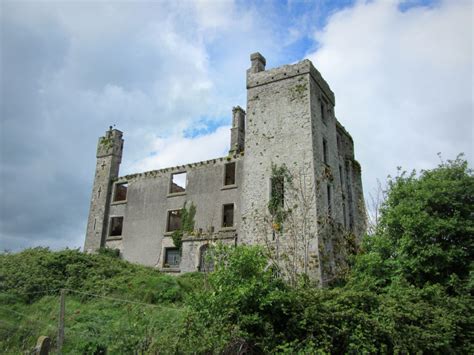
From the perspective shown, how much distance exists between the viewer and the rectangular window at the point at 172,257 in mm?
24791

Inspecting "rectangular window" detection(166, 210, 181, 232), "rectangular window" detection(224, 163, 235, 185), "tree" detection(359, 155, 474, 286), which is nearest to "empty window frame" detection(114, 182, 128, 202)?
"rectangular window" detection(166, 210, 181, 232)

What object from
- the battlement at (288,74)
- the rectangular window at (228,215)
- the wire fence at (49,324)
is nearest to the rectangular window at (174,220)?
the rectangular window at (228,215)

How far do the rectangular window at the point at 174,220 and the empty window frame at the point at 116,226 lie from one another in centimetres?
466

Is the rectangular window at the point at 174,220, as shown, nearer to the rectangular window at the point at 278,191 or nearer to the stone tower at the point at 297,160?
the stone tower at the point at 297,160

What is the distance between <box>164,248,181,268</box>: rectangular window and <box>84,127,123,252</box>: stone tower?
5719 mm

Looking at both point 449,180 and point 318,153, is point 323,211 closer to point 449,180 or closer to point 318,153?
point 318,153

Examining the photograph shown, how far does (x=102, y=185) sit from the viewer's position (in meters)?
30.1

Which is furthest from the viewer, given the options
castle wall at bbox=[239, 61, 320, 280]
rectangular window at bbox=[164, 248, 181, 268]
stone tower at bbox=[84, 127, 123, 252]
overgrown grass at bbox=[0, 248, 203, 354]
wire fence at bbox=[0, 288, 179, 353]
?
stone tower at bbox=[84, 127, 123, 252]

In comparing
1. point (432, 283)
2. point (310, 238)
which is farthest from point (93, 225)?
point (432, 283)

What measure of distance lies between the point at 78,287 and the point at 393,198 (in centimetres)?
1288

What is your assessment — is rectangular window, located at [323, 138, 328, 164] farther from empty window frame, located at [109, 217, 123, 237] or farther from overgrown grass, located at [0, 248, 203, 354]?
empty window frame, located at [109, 217, 123, 237]

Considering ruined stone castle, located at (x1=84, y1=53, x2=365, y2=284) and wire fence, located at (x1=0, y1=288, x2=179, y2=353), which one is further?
ruined stone castle, located at (x1=84, y1=53, x2=365, y2=284)

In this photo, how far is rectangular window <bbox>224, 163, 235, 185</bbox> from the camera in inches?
995

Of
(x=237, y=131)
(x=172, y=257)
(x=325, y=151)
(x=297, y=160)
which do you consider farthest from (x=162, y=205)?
(x=325, y=151)
